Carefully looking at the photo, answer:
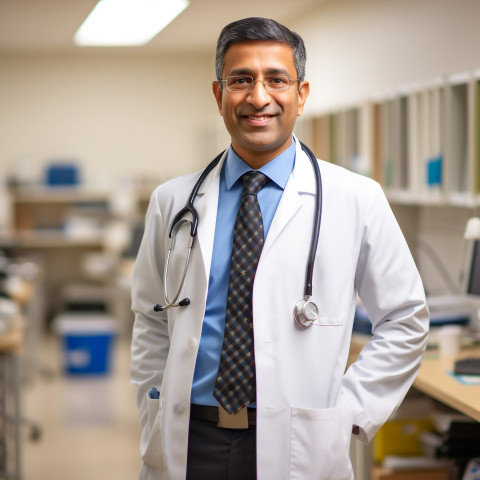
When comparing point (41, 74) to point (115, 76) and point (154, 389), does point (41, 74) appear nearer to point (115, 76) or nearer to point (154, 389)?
point (115, 76)

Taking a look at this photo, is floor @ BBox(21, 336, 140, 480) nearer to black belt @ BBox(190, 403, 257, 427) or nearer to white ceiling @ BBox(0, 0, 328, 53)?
black belt @ BBox(190, 403, 257, 427)

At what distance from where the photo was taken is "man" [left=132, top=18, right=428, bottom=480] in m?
1.45

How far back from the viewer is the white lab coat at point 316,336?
4.74 feet

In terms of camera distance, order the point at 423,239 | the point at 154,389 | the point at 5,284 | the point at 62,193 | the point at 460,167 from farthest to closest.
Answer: the point at 62,193 < the point at 5,284 < the point at 423,239 < the point at 460,167 < the point at 154,389

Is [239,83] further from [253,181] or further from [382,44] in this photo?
[382,44]

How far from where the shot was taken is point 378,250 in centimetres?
150

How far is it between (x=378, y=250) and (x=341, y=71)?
3496mm

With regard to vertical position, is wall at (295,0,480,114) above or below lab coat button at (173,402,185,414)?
above

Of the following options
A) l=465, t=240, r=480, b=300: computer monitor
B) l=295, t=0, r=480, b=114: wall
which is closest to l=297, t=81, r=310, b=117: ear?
l=465, t=240, r=480, b=300: computer monitor

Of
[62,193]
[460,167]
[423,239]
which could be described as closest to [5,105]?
[62,193]

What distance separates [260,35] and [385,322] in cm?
63

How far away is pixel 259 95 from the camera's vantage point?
144 cm

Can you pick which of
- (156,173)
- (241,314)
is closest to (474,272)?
A: (241,314)

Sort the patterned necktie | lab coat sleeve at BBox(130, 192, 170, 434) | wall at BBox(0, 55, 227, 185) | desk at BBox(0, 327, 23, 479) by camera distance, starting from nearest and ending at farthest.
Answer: the patterned necktie < lab coat sleeve at BBox(130, 192, 170, 434) < desk at BBox(0, 327, 23, 479) < wall at BBox(0, 55, 227, 185)
